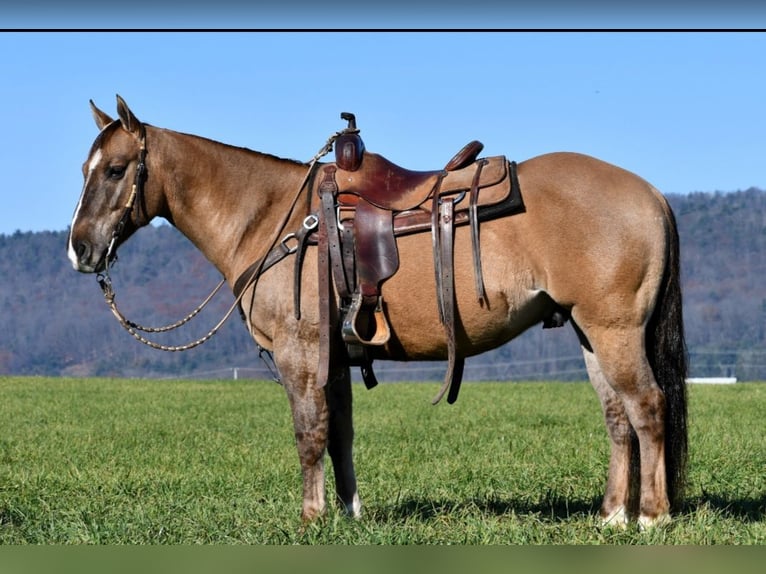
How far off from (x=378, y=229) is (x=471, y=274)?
0.67 metres

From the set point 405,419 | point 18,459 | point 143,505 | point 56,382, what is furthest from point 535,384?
point 143,505

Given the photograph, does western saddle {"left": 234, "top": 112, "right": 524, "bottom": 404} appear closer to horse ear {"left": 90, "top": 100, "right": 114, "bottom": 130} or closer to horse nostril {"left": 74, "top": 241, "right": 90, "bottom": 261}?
horse nostril {"left": 74, "top": 241, "right": 90, "bottom": 261}

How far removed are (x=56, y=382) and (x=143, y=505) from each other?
19.2 metres

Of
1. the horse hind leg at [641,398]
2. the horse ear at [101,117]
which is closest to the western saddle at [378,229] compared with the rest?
the horse hind leg at [641,398]

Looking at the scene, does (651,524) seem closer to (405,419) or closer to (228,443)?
(228,443)

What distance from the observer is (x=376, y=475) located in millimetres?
9609

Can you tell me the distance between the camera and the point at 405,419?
15984 millimetres

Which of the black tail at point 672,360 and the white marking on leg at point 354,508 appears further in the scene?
the white marking on leg at point 354,508

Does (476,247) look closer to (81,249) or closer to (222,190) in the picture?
(222,190)

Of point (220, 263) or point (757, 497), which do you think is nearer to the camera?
point (220, 263)

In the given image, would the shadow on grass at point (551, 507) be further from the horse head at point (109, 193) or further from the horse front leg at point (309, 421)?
the horse head at point (109, 193)

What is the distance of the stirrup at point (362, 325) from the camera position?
6598 mm

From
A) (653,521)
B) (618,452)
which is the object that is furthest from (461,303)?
(653,521)

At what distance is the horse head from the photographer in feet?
23.0
